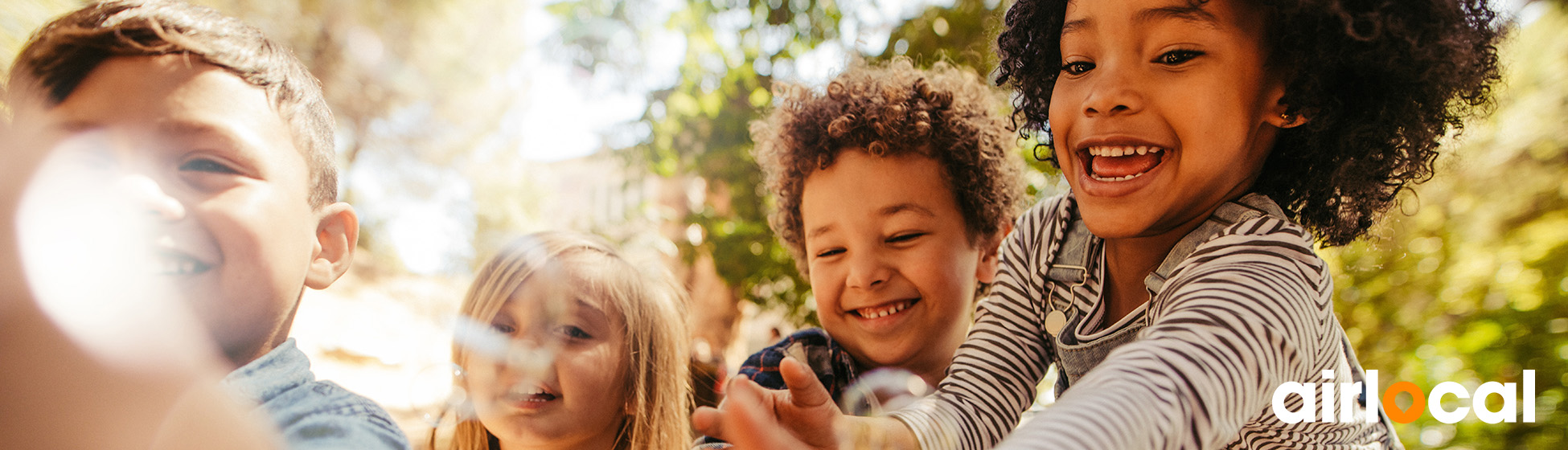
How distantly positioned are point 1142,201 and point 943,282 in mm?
657

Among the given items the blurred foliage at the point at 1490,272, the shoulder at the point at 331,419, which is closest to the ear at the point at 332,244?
the shoulder at the point at 331,419

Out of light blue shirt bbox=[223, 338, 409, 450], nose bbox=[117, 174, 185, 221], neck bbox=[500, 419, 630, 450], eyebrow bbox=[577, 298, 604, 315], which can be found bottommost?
light blue shirt bbox=[223, 338, 409, 450]

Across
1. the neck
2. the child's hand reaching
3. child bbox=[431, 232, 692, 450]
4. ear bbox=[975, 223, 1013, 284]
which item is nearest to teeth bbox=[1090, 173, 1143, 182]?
the child's hand reaching

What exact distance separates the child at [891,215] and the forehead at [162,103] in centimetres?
109

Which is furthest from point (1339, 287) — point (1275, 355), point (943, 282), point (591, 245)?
point (591, 245)

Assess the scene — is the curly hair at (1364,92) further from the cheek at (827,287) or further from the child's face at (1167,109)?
the cheek at (827,287)

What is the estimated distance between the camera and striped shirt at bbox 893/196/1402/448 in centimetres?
82

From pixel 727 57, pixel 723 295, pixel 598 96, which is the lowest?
pixel 723 295

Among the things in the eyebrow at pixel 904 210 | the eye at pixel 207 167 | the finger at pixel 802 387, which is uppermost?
the eyebrow at pixel 904 210

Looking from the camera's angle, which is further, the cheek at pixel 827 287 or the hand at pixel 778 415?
the cheek at pixel 827 287

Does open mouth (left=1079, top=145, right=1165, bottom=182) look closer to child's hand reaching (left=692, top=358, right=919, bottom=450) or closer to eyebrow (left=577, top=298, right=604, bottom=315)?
child's hand reaching (left=692, top=358, right=919, bottom=450)

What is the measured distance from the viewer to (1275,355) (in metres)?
0.94

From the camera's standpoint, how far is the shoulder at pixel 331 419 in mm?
967

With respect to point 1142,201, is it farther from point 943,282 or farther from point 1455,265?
point 1455,265
